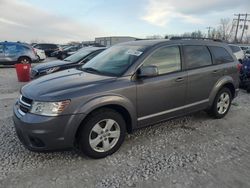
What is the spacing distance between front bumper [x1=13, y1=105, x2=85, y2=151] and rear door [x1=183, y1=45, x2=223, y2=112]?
7.37 ft

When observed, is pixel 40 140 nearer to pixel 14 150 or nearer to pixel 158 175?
pixel 14 150

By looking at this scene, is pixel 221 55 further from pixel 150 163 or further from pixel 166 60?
pixel 150 163

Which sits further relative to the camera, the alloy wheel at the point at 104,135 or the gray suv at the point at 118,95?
the alloy wheel at the point at 104,135

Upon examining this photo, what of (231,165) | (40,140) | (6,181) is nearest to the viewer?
(6,181)

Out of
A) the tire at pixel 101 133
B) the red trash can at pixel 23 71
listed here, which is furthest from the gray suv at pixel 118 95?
the red trash can at pixel 23 71

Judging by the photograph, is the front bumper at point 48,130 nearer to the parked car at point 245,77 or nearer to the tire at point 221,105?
the tire at point 221,105

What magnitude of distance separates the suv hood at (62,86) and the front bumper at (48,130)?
0.27 meters

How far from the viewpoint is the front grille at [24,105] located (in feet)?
11.5

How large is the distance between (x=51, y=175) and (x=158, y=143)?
70.6 inches

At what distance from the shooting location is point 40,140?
132 inches

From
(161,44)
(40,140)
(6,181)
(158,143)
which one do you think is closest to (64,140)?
(40,140)

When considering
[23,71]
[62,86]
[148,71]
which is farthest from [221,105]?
[23,71]

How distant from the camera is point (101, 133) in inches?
145

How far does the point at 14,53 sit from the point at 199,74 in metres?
14.5
